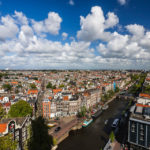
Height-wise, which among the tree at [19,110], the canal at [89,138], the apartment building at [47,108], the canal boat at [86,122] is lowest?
the canal at [89,138]

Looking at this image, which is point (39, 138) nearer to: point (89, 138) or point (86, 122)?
point (89, 138)

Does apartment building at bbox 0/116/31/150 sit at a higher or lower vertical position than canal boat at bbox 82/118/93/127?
higher

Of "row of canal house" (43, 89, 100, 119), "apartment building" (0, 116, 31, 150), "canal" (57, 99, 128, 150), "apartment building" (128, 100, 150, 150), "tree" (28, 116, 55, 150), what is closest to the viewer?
"apartment building" (0, 116, 31, 150)

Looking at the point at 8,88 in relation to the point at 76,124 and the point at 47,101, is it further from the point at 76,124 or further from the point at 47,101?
the point at 76,124

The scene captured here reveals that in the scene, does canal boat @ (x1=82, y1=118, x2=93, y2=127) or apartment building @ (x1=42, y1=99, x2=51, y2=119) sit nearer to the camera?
canal boat @ (x1=82, y1=118, x2=93, y2=127)

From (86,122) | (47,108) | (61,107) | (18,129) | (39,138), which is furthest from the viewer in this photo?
(61,107)

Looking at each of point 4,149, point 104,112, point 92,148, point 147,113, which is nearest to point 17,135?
point 4,149

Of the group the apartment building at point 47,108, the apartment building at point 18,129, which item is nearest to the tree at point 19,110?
the apartment building at point 47,108

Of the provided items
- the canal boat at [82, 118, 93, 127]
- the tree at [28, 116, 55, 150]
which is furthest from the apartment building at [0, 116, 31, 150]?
the canal boat at [82, 118, 93, 127]

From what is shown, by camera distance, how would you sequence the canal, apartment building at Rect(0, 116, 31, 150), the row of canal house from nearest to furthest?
1. apartment building at Rect(0, 116, 31, 150)
2. the canal
3. the row of canal house

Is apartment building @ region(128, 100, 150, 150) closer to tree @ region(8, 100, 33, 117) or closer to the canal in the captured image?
the canal

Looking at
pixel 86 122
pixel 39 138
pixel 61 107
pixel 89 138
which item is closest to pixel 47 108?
pixel 61 107

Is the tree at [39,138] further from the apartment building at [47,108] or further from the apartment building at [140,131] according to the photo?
the apartment building at [47,108]
